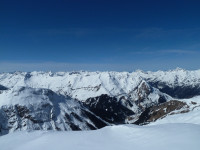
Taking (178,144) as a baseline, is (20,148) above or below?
below

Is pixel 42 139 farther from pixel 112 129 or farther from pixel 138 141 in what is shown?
pixel 138 141

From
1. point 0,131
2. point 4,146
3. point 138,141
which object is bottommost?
point 0,131

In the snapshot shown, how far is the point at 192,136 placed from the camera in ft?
64.3

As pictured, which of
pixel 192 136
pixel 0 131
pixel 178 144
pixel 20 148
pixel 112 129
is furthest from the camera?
pixel 0 131

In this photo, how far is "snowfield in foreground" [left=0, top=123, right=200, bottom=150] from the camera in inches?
747

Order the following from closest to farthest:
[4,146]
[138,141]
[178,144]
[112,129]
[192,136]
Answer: [178,144], [192,136], [138,141], [4,146], [112,129]

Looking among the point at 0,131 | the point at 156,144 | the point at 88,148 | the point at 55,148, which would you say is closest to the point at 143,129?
the point at 156,144

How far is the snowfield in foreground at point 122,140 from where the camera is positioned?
18969mm

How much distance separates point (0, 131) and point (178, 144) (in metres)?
183

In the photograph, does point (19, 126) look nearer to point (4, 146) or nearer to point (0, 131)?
point (0, 131)

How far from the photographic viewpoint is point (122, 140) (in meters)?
22.2

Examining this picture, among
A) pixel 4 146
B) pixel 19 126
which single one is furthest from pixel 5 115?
pixel 4 146

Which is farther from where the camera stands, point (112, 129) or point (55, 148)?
point (112, 129)

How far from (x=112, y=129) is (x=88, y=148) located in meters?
6.61
